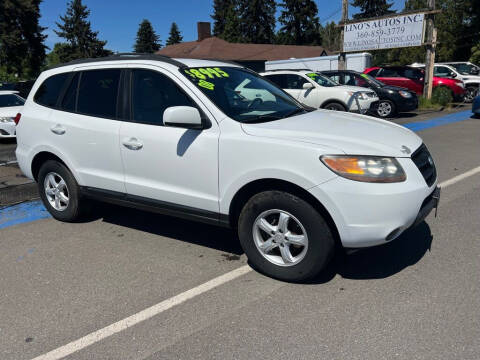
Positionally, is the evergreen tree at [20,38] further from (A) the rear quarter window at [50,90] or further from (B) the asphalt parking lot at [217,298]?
(B) the asphalt parking lot at [217,298]

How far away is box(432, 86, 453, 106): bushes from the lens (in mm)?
16656

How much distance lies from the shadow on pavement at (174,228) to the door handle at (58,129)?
115 cm

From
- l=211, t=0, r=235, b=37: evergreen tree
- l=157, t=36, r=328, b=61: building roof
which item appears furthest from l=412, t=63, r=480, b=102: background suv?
l=211, t=0, r=235, b=37: evergreen tree

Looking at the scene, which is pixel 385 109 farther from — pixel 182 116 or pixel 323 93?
pixel 182 116

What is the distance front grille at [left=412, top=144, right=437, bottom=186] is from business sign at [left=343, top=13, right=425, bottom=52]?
14839 millimetres

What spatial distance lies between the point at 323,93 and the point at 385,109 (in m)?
2.88

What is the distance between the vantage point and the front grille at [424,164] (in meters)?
3.46

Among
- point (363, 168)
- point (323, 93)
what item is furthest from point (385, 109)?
point (363, 168)

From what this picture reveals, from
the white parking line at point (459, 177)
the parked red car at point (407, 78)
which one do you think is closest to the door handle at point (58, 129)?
the white parking line at point (459, 177)

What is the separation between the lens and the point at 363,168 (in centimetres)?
314

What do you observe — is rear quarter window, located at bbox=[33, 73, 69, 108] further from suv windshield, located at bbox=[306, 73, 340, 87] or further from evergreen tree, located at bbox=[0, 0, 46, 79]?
evergreen tree, located at bbox=[0, 0, 46, 79]

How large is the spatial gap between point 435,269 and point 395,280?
1.39ft

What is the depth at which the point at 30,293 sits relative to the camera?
351 cm

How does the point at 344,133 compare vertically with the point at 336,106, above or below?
above
